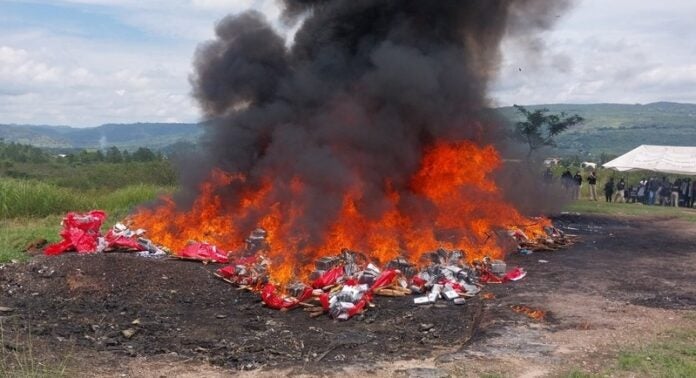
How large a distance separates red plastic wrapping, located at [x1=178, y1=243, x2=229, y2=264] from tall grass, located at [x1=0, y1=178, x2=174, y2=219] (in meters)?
10.1

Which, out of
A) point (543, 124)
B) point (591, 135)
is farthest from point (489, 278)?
point (591, 135)

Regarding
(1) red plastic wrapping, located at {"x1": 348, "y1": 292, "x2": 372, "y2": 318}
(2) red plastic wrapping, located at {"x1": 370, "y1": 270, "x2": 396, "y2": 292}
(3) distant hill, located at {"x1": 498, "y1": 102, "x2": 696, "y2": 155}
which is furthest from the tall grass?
(3) distant hill, located at {"x1": 498, "y1": 102, "x2": 696, "y2": 155}

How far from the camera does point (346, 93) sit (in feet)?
49.9

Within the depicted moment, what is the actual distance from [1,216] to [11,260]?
32.6ft

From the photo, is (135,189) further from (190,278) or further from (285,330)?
(285,330)

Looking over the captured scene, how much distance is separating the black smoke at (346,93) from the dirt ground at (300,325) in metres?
3.38

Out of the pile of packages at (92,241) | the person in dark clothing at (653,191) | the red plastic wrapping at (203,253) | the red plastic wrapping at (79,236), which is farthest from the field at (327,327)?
the person in dark clothing at (653,191)

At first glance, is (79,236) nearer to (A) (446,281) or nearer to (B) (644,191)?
(A) (446,281)

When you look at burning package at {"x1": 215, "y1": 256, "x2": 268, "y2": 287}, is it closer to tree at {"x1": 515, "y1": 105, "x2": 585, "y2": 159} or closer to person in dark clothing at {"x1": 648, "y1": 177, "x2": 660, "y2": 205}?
tree at {"x1": 515, "y1": 105, "x2": 585, "y2": 159}

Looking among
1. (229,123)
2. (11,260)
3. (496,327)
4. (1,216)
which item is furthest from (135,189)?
(496,327)

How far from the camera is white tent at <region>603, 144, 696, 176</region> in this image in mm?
36688

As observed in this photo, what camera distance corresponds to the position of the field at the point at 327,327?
24.6 feet

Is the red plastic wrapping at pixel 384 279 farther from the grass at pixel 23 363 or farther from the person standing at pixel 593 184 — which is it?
the person standing at pixel 593 184

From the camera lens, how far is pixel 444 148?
16344mm
